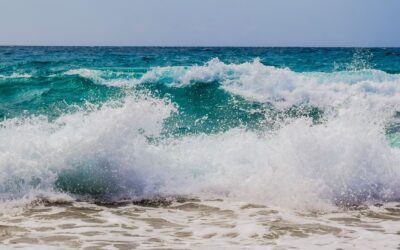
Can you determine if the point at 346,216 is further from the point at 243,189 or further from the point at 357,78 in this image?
the point at 357,78

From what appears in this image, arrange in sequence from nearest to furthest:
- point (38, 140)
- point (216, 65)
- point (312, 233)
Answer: point (312, 233) < point (38, 140) < point (216, 65)

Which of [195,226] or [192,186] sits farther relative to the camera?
[192,186]

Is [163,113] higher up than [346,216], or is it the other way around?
[163,113]

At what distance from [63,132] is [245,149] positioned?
2429 millimetres

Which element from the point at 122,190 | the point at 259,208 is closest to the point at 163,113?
the point at 122,190

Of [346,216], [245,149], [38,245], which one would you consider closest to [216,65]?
[245,149]

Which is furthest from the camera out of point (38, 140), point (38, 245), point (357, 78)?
point (357, 78)

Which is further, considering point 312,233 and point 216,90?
point 216,90

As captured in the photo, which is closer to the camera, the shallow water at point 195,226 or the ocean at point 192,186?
the shallow water at point 195,226

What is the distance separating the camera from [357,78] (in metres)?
15.8

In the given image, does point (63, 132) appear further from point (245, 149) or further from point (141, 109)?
point (245, 149)

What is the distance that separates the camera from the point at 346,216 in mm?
5426

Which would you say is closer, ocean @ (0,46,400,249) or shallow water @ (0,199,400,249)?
shallow water @ (0,199,400,249)

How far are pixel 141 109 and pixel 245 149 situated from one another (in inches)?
61.7
